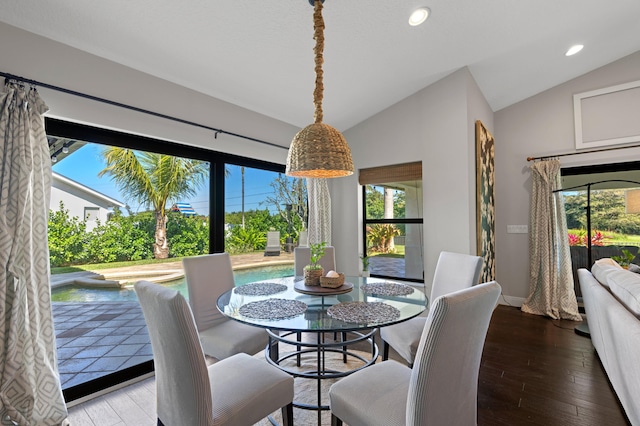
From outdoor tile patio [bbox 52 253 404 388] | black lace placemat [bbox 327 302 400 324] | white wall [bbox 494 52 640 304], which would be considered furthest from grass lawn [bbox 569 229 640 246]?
outdoor tile patio [bbox 52 253 404 388]

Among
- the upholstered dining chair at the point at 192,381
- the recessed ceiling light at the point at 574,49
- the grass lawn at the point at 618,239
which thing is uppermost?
the recessed ceiling light at the point at 574,49

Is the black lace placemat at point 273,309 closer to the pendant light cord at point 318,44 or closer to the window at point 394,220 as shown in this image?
the pendant light cord at point 318,44

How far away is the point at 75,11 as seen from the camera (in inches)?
68.4

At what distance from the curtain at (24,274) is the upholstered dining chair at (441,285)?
2.02 meters

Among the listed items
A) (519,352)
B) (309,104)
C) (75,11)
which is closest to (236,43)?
(75,11)

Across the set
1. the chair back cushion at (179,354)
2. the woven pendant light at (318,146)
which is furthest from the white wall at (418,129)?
the chair back cushion at (179,354)

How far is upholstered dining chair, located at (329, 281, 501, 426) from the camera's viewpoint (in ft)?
3.38

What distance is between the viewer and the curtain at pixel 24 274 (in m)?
1.58

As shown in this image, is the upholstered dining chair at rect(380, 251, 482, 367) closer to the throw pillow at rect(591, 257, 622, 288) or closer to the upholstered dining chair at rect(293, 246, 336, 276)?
the upholstered dining chair at rect(293, 246, 336, 276)

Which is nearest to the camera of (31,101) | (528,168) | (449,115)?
(31,101)

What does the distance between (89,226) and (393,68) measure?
290cm

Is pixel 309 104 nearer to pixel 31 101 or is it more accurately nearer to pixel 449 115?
pixel 449 115

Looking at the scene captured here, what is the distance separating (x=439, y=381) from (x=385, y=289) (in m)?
1.03

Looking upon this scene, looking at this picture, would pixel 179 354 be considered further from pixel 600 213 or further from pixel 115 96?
pixel 600 213
